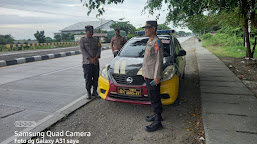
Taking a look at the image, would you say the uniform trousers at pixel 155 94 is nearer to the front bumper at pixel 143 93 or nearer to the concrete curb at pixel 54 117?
the front bumper at pixel 143 93

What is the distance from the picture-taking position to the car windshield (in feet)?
14.3

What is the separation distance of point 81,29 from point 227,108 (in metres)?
59.7

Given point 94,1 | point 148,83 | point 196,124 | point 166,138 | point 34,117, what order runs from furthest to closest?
point 94,1, point 34,117, point 196,124, point 148,83, point 166,138

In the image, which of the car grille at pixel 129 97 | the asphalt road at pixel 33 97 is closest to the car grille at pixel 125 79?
the car grille at pixel 129 97

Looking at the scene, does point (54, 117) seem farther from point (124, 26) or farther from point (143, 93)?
point (124, 26)

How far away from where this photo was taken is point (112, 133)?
9.63 feet

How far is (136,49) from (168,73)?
1370 millimetres

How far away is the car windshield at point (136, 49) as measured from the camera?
4.37 metres

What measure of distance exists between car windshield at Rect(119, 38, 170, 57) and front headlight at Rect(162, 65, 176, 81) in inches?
26.0

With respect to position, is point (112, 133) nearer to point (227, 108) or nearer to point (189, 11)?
point (227, 108)

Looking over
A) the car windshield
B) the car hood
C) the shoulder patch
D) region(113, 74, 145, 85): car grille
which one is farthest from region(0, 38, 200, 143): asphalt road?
the shoulder patch

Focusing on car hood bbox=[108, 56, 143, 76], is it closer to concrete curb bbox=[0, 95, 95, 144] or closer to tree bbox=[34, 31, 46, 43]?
concrete curb bbox=[0, 95, 95, 144]

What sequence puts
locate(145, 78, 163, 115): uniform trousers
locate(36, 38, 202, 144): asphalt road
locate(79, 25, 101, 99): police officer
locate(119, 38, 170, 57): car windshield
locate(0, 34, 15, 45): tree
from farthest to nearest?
locate(0, 34, 15, 45): tree < locate(119, 38, 170, 57): car windshield < locate(79, 25, 101, 99): police officer < locate(145, 78, 163, 115): uniform trousers < locate(36, 38, 202, 144): asphalt road

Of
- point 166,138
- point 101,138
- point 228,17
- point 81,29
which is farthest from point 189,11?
point 81,29
